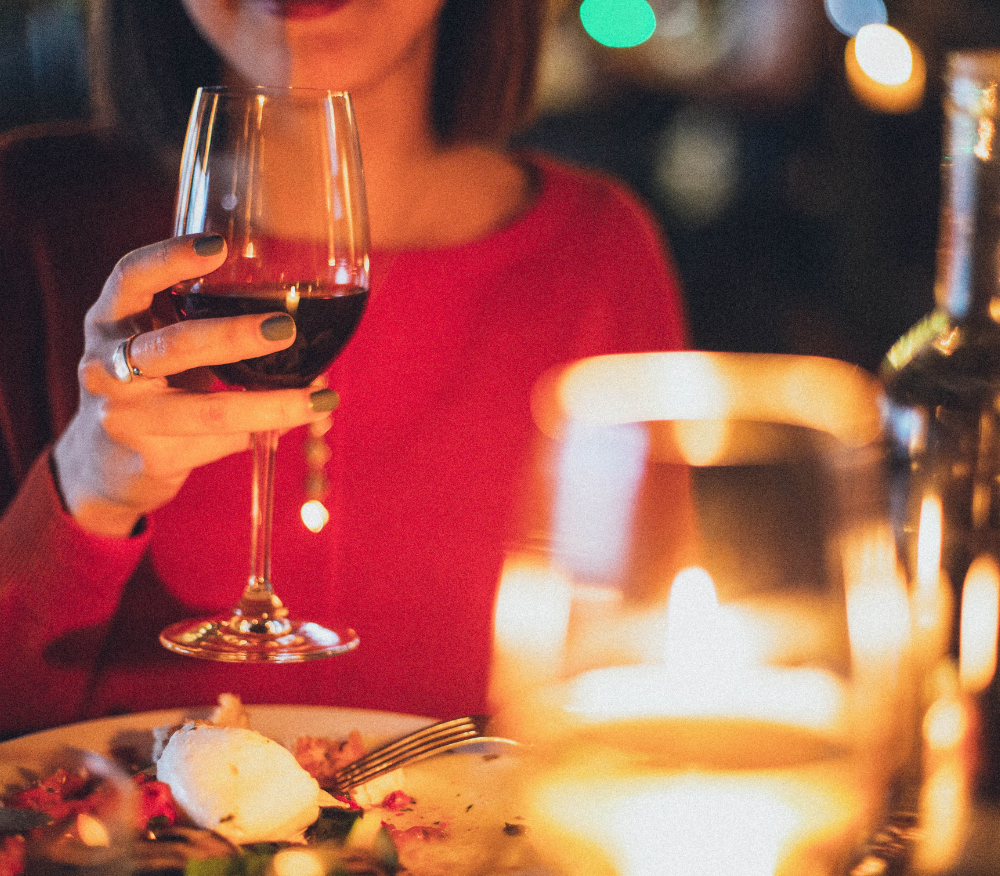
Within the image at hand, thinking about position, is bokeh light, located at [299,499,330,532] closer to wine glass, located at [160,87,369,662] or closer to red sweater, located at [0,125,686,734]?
red sweater, located at [0,125,686,734]

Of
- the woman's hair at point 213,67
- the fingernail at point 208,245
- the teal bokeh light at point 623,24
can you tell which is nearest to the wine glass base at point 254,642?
the fingernail at point 208,245

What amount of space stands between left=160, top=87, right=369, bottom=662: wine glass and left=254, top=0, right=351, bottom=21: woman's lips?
1.46ft

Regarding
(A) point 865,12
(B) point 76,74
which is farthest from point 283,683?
(B) point 76,74

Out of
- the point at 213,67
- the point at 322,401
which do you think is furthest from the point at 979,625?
the point at 213,67

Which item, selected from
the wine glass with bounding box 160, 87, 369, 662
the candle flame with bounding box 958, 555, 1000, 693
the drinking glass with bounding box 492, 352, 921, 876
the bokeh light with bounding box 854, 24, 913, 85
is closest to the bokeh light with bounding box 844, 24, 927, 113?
the bokeh light with bounding box 854, 24, 913, 85

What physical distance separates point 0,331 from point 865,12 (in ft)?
9.37

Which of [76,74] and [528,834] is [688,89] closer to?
[76,74]

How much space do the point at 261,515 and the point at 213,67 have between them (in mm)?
918

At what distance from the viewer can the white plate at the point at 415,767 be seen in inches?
25.1

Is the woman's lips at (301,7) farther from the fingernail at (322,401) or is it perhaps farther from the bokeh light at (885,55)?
the bokeh light at (885,55)

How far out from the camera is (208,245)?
0.80 meters

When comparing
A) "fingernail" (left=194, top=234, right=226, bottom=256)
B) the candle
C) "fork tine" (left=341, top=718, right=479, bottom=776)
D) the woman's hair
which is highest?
the woman's hair

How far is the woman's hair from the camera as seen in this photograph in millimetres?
1533

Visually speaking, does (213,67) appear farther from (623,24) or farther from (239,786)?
(623,24)
